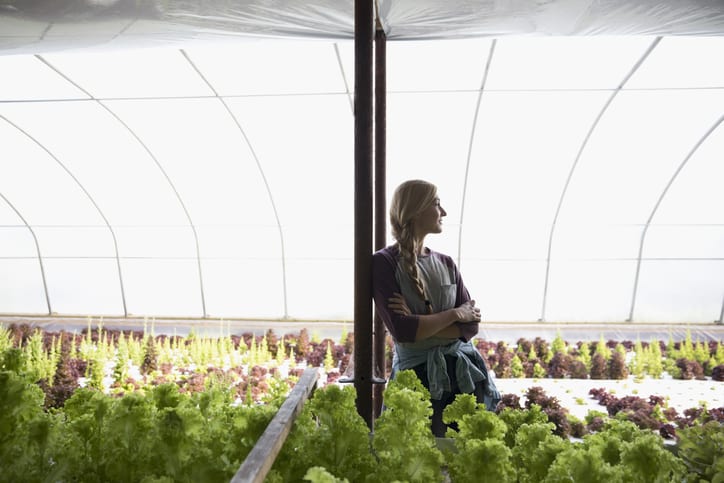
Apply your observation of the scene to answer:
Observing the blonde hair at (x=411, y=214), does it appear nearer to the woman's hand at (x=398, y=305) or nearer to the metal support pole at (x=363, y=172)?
the woman's hand at (x=398, y=305)

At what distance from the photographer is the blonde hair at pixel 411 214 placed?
2.80 meters

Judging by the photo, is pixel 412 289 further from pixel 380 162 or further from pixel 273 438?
pixel 273 438

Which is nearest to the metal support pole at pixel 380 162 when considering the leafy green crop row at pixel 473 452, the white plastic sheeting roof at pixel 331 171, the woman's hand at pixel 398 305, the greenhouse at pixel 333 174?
the greenhouse at pixel 333 174

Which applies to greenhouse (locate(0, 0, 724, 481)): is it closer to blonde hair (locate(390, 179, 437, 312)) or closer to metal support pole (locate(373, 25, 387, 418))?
metal support pole (locate(373, 25, 387, 418))

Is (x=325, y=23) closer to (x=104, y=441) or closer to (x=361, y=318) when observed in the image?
(x=361, y=318)

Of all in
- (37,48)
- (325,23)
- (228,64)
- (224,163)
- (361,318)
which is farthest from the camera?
(224,163)

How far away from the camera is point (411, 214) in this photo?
2.81 meters

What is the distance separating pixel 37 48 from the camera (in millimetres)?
4086

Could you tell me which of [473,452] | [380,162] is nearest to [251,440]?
[473,452]

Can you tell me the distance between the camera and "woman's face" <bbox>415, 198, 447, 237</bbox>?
2.83 meters

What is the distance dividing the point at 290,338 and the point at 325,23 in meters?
5.34

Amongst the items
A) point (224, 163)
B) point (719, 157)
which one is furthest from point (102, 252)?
point (719, 157)

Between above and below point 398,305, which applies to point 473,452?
below

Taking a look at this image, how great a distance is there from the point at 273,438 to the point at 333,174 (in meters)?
7.09
